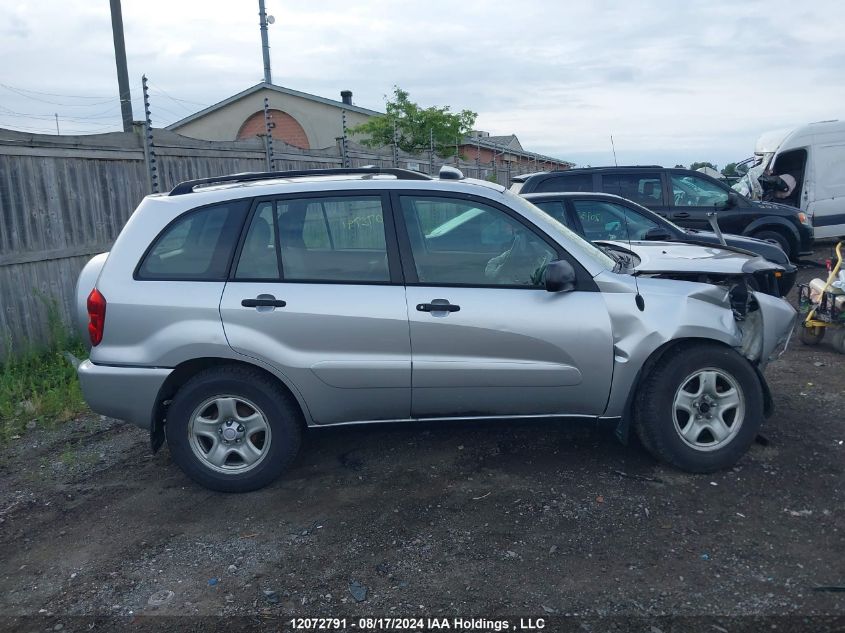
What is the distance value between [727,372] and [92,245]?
6.51m

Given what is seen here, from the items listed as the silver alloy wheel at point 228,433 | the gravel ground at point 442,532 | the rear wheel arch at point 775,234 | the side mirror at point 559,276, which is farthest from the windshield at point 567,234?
the rear wheel arch at point 775,234

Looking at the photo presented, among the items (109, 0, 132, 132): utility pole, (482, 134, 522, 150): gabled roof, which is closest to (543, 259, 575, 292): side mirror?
(109, 0, 132, 132): utility pole

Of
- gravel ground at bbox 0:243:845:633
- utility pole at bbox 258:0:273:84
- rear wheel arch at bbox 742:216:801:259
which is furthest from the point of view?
utility pole at bbox 258:0:273:84

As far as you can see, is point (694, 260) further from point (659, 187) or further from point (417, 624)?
point (659, 187)

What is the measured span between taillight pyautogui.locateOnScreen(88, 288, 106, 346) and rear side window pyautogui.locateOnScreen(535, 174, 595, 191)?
7.19 meters

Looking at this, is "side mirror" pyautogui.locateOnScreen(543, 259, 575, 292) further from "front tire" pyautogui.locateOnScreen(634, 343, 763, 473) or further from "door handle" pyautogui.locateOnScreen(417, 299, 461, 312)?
"front tire" pyautogui.locateOnScreen(634, 343, 763, 473)

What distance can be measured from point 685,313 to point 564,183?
21.1 feet

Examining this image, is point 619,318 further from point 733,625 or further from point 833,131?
point 833,131

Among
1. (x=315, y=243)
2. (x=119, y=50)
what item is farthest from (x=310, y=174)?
(x=119, y=50)

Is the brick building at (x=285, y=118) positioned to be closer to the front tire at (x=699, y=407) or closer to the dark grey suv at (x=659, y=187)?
the dark grey suv at (x=659, y=187)

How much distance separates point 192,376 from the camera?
4.46m

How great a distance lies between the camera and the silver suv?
4.29 meters

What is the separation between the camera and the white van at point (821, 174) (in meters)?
14.4

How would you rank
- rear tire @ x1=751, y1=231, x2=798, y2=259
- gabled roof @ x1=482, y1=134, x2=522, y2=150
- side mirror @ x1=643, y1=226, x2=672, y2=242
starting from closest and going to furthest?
1. side mirror @ x1=643, y1=226, x2=672, y2=242
2. rear tire @ x1=751, y1=231, x2=798, y2=259
3. gabled roof @ x1=482, y1=134, x2=522, y2=150
